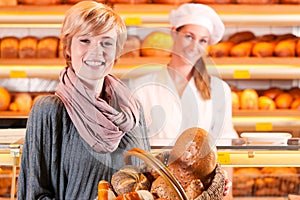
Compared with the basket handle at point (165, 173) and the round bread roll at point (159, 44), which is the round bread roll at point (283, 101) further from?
the basket handle at point (165, 173)

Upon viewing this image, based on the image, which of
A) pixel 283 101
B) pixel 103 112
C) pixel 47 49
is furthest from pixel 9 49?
pixel 103 112

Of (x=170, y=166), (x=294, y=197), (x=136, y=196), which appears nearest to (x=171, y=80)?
(x=170, y=166)

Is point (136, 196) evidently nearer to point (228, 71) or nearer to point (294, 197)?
point (294, 197)

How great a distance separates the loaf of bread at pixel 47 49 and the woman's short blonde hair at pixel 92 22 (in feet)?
7.32

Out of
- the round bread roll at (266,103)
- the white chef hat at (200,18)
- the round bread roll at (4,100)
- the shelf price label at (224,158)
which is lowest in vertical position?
the shelf price label at (224,158)

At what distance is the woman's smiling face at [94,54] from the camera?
5.39 feet

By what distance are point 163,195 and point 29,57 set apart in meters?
2.67

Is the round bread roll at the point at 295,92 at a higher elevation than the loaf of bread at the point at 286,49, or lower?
lower

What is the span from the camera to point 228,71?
3842mm

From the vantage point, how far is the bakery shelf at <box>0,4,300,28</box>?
380 cm

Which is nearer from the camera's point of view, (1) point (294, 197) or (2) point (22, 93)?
(1) point (294, 197)

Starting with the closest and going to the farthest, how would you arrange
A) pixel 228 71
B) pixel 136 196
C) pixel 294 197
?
pixel 136 196 < pixel 294 197 < pixel 228 71

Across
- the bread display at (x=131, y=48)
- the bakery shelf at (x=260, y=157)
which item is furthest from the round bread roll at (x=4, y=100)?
the bread display at (x=131, y=48)

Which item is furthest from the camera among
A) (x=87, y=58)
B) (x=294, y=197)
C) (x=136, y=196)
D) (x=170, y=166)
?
(x=294, y=197)
